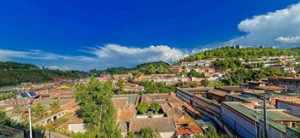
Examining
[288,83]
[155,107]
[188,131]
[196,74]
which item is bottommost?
[188,131]

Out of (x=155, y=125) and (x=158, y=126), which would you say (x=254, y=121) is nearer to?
(x=158, y=126)

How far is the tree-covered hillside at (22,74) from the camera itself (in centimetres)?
11235

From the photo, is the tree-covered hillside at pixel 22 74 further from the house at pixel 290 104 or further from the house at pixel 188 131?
the house at pixel 290 104

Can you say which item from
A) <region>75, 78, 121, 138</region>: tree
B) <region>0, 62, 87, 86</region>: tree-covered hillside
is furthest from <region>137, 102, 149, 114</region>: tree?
<region>0, 62, 87, 86</region>: tree-covered hillside

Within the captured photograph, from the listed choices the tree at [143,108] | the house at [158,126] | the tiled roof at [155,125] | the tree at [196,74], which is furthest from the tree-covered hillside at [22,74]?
the house at [158,126]

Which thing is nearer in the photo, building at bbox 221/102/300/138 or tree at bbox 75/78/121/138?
building at bbox 221/102/300/138

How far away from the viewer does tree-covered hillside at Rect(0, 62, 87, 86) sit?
369ft

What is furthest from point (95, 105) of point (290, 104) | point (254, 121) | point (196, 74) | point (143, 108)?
point (196, 74)

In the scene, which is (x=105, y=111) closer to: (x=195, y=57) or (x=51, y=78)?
(x=195, y=57)

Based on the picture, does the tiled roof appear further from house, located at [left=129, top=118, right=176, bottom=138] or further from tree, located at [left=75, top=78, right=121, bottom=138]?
tree, located at [left=75, top=78, right=121, bottom=138]

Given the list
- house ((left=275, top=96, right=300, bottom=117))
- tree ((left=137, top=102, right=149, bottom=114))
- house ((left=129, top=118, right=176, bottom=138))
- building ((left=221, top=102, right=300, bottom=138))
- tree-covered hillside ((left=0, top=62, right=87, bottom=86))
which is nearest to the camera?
building ((left=221, top=102, right=300, bottom=138))

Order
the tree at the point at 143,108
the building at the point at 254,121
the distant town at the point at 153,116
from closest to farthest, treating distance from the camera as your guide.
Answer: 1. the building at the point at 254,121
2. the distant town at the point at 153,116
3. the tree at the point at 143,108

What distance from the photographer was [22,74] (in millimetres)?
125375

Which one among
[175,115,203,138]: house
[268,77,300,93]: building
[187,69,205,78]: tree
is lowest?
[175,115,203,138]: house
